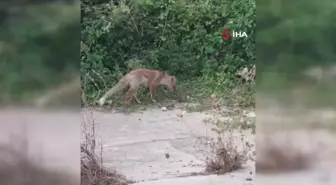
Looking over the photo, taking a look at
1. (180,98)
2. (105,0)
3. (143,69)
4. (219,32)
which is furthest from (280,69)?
(105,0)

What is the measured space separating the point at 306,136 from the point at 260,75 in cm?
62

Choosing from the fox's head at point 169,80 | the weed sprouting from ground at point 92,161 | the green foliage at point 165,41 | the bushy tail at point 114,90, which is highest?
the green foliage at point 165,41

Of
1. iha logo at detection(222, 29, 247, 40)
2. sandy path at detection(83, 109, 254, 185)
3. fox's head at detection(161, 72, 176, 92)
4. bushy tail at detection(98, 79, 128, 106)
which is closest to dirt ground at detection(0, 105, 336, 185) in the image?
sandy path at detection(83, 109, 254, 185)

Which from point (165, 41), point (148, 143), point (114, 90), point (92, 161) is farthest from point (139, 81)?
point (92, 161)

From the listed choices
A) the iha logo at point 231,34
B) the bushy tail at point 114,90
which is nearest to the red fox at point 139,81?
the bushy tail at point 114,90

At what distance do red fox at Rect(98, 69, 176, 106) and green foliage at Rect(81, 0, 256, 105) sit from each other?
1.9 inches

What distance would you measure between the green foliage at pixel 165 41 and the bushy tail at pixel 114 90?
0.15ft

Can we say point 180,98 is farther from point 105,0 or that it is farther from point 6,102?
point 6,102

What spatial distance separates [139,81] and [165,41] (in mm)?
382

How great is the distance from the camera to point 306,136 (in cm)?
380

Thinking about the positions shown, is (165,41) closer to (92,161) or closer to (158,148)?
(158,148)

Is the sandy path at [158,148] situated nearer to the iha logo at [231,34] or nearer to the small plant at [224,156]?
the small plant at [224,156]

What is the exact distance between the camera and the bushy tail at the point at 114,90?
12.4ft

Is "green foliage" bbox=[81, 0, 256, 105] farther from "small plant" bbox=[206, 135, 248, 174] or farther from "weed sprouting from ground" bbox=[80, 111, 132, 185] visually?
"small plant" bbox=[206, 135, 248, 174]
